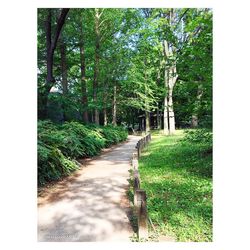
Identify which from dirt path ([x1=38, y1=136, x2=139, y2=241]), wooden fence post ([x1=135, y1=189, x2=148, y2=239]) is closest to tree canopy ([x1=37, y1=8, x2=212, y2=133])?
dirt path ([x1=38, y1=136, x2=139, y2=241])

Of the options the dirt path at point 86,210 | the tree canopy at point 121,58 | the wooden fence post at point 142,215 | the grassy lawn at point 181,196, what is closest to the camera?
the wooden fence post at point 142,215

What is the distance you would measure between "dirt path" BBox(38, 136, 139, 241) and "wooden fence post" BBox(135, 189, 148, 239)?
0.26m

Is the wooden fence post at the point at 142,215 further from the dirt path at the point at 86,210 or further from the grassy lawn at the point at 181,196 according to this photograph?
the grassy lawn at the point at 181,196

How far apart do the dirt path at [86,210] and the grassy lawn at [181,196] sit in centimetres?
60

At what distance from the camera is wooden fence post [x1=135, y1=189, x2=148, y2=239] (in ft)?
11.3

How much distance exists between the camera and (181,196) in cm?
521

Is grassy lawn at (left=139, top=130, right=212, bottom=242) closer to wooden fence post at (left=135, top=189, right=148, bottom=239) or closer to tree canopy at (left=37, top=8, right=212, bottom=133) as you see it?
wooden fence post at (left=135, top=189, right=148, bottom=239)

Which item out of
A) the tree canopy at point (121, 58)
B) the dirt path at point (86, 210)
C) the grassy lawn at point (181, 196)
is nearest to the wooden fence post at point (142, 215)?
the dirt path at point (86, 210)

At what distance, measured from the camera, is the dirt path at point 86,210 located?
3.67 metres

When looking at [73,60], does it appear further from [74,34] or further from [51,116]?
[51,116]
